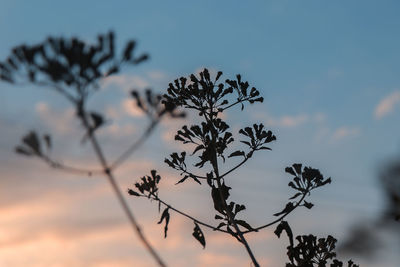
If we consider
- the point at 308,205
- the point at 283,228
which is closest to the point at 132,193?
the point at 283,228

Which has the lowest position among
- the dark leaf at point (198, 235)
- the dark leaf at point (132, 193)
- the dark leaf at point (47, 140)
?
the dark leaf at point (198, 235)

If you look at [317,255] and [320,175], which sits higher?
[320,175]

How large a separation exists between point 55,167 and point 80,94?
3.96 ft

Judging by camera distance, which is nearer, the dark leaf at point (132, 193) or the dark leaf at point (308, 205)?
the dark leaf at point (308, 205)

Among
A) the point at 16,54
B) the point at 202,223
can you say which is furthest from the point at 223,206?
the point at 16,54

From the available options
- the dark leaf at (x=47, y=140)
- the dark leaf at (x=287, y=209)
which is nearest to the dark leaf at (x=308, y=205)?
the dark leaf at (x=287, y=209)

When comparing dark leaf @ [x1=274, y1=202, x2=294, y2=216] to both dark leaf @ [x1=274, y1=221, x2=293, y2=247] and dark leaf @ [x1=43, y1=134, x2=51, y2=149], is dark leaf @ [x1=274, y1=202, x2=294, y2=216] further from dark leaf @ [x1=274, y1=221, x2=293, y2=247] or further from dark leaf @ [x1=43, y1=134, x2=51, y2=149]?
dark leaf @ [x1=43, y1=134, x2=51, y2=149]

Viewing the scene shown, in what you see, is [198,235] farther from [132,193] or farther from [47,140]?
[47,140]

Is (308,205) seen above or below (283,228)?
above

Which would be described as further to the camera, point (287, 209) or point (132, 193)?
point (132, 193)

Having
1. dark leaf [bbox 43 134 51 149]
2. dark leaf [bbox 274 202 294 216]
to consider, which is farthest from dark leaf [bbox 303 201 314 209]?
dark leaf [bbox 43 134 51 149]

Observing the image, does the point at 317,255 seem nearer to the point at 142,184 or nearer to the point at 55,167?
the point at 142,184

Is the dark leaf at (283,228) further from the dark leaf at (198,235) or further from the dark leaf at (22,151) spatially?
the dark leaf at (22,151)

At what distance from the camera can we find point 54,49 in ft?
23.5
